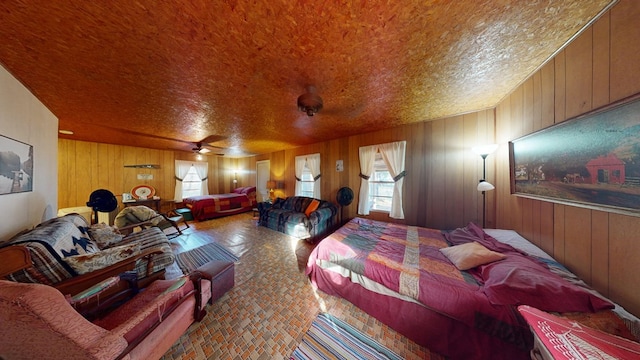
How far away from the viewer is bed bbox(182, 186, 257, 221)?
4816mm

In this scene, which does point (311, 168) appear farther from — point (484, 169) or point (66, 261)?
point (66, 261)

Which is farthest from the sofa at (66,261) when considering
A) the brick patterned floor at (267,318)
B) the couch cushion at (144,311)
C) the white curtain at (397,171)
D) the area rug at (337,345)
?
the white curtain at (397,171)

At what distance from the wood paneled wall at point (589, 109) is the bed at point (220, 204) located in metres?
6.30

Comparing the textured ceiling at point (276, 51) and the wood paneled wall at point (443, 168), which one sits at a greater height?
the textured ceiling at point (276, 51)

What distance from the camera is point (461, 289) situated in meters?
1.26

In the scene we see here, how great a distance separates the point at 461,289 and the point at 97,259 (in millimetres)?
3036

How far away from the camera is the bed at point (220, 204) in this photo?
4816 mm

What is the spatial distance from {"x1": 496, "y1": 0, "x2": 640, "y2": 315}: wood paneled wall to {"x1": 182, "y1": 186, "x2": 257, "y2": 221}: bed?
630 centimetres

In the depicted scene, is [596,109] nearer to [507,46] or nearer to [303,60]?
[507,46]

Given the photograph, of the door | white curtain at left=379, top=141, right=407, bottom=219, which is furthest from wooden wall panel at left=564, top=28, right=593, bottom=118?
the door

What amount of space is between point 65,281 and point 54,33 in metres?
1.77

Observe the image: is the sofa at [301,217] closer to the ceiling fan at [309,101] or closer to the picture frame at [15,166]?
the ceiling fan at [309,101]

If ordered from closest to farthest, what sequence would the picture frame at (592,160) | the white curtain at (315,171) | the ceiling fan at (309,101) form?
the picture frame at (592,160) < the ceiling fan at (309,101) < the white curtain at (315,171)

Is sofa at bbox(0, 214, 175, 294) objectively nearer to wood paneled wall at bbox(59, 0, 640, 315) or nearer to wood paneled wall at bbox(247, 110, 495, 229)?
wood paneled wall at bbox(59, 0, 640, 315)
